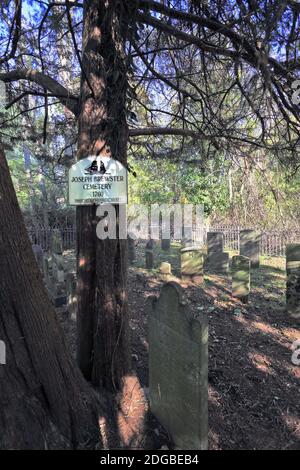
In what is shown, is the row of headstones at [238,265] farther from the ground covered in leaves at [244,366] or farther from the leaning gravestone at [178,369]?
the leaning gravestone at [178,369]

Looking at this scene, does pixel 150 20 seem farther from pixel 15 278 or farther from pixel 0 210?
pixel 15 278

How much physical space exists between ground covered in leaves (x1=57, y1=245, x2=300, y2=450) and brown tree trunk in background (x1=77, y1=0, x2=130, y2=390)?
2.19 ft

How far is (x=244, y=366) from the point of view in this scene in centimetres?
383

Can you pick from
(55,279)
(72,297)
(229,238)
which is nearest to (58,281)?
(55,279)

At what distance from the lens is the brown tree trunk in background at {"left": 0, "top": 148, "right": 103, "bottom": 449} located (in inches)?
84.3

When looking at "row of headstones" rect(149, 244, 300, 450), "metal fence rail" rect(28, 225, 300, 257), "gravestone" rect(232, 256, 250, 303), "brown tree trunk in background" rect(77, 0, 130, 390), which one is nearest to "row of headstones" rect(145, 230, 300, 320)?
"gravestone" rect(232, 256, 250, 303)

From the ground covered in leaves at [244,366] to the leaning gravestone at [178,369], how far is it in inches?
8.8

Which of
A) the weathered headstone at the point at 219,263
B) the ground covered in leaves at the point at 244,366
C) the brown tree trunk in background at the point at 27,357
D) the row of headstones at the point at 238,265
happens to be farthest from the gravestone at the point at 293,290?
the brown tree trunk in background at the point at 27,357

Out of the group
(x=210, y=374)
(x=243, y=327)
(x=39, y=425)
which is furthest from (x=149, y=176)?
(x=39, y=425)

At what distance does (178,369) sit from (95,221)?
137 centimetres

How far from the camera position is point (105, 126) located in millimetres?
2830

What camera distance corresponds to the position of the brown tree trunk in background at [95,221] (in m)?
2.84

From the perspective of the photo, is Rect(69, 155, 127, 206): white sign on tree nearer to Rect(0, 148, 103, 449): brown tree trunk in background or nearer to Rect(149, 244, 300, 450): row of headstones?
Rect(0, 148, 103, 449): brown tree trunk in background

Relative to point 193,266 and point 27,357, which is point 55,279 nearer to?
point 193,266
